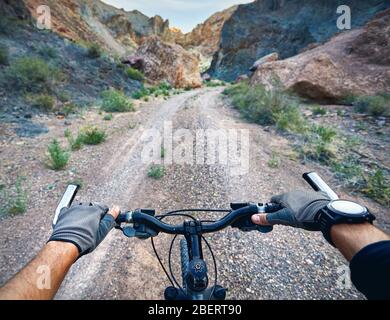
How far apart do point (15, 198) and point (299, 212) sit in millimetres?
4657

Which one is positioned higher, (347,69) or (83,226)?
(347,69)

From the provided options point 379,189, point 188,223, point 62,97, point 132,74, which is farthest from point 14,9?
point 379,189

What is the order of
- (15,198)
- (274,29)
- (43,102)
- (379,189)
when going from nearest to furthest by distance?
(15,198) → (379,189) → (43,102) → (274,29)

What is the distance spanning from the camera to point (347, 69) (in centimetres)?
1130

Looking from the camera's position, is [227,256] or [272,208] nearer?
[272,208]

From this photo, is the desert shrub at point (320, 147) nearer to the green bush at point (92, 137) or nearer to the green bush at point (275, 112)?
the green bush at point (275, 112)

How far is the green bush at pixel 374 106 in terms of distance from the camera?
7703 millimetres

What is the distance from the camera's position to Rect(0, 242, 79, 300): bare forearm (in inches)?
35.3

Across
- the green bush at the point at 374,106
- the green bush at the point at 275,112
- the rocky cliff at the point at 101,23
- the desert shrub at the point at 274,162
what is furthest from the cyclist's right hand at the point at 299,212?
the rocky cliff at the point at 101,23

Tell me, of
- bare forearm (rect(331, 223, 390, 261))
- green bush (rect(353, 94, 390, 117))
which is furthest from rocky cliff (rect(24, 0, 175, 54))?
bare forearm (rect(331, 223, 390, 261))

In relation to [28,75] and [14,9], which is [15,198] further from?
[14,9]

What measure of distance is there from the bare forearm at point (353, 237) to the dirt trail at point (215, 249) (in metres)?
1.61

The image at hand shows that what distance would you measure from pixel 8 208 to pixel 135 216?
3.50 metres

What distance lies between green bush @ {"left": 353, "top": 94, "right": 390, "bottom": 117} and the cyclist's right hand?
862 centimetres
